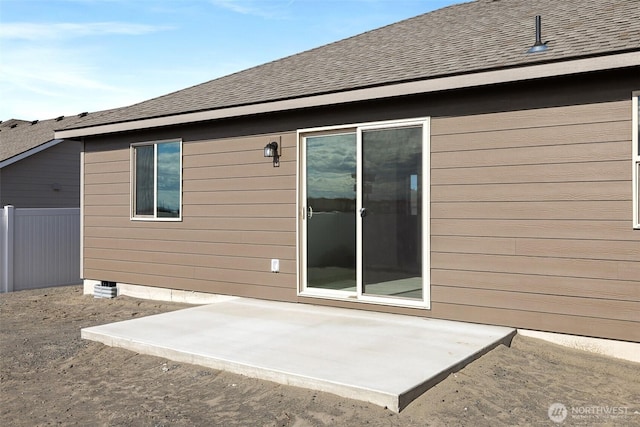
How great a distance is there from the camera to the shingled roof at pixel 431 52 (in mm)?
4941

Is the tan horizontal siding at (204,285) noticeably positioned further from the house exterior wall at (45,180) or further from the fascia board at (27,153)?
the house exterior wall at (45,180)

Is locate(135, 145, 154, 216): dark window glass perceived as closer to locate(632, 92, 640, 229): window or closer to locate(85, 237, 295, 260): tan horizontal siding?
locate(85, 237, 295, 260): tan horizontal siding

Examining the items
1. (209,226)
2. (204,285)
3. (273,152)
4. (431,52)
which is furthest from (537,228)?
(204,285)

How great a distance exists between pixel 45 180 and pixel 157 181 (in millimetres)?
7946

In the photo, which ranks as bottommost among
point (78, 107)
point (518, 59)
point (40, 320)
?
point (40, 320)

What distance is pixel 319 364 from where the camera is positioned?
153 inches

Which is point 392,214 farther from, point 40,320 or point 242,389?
point 40,320

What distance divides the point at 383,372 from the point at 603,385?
66.1 inches

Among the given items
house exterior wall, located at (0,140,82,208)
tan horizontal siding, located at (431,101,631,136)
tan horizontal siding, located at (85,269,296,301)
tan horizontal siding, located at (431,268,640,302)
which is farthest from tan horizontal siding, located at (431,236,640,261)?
house exterior wall, located at (0,140,82,208)

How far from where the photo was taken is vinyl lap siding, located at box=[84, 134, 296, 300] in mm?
6629

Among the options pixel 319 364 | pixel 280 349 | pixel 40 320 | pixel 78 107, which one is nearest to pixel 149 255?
pixel 40 320

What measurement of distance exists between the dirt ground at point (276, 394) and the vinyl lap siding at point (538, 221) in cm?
41

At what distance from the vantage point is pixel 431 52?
246 inches

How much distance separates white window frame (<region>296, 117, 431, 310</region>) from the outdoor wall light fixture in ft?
1.08
